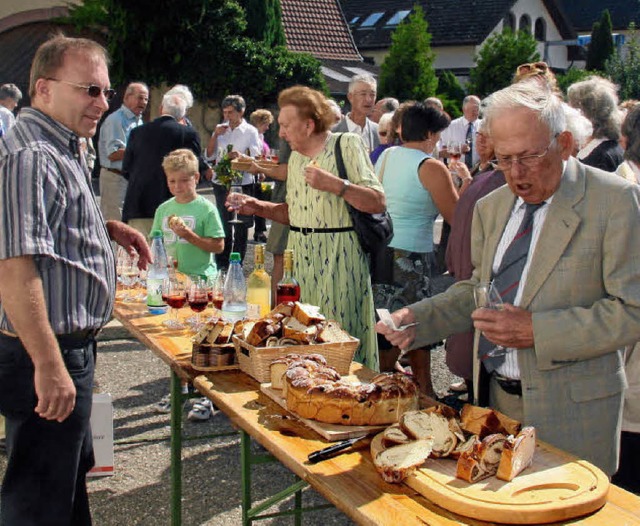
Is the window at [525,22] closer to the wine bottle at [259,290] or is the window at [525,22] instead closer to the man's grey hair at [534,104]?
the wine bottle at [259,290]

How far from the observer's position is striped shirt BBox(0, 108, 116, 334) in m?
2.54

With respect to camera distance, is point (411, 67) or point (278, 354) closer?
point (278, 354)

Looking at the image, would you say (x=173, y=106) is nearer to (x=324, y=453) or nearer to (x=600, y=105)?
(x=600, y=105)

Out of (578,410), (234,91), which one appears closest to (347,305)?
(578,410)

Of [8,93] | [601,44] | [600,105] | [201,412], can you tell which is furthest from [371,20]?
[201,412]

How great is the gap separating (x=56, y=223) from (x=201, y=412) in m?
2.83

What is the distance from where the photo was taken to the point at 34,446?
2.75m

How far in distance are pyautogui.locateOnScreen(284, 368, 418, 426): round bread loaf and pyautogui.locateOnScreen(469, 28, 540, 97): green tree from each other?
24.5 meters

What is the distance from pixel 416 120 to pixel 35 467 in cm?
321

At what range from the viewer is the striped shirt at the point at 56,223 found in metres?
2.54

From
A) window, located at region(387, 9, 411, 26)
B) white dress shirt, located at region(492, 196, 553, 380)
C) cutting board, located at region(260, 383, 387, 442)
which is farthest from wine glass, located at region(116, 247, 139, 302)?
window, located at region(387, 9, 411, 26)

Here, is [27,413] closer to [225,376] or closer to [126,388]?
[225,376]

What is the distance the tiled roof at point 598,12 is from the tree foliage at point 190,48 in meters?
36.6

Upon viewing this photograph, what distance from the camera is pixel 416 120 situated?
5125 millimetres
